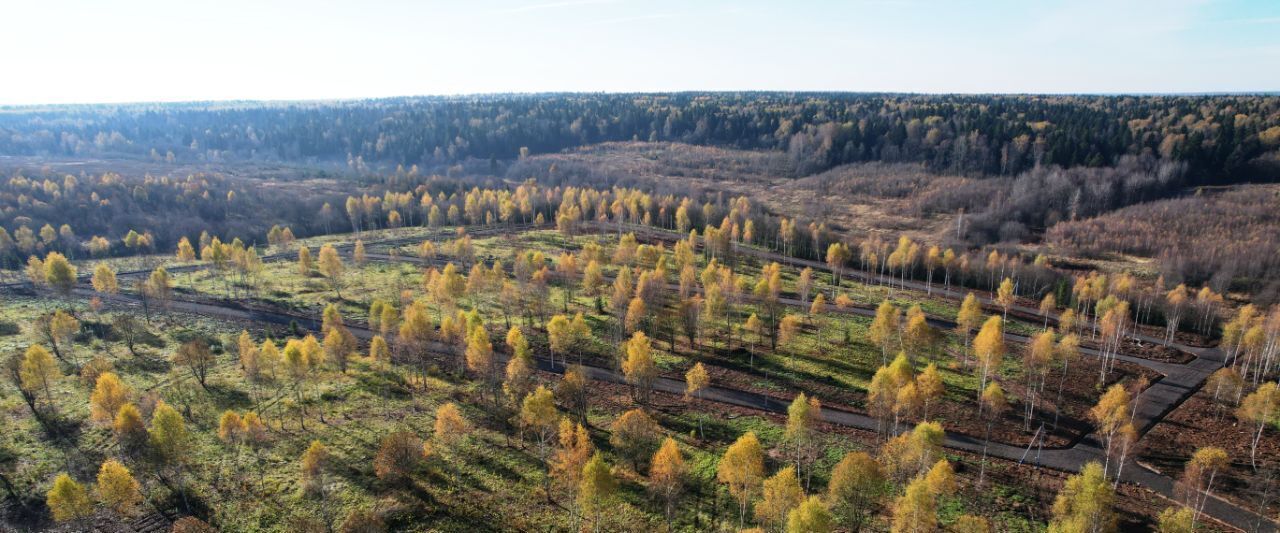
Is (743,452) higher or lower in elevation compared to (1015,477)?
higher

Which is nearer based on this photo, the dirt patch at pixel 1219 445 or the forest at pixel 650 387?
the forest at pixel 650 387

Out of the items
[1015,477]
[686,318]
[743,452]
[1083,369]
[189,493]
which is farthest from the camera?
[686,318]

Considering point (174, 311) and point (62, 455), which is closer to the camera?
point (62, 455)

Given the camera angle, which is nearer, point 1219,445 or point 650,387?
point 1219,445

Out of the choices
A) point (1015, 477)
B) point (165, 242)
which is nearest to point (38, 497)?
point (1015, 477)

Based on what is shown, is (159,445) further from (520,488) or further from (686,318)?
(686,318)

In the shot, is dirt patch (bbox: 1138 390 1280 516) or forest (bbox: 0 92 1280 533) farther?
dirt patch (bbox: 1138 390 1280 516)

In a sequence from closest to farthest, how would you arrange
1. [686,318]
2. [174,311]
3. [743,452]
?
1. [743,452]
2. [686,318]
3. [174,311]

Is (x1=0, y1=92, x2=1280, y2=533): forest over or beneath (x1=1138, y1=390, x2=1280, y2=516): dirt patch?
over

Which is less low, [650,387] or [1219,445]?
[650,387]

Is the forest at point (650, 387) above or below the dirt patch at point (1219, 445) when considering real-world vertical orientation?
above
